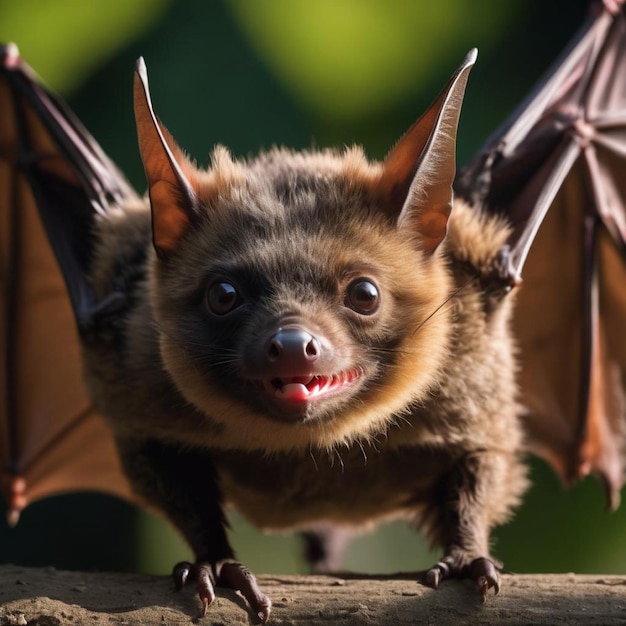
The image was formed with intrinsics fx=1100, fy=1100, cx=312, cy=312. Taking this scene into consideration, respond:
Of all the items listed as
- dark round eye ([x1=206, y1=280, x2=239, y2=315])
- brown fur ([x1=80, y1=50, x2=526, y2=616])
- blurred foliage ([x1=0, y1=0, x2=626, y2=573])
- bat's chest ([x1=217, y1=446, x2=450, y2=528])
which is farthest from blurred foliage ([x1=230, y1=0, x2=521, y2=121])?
dark round eye ([x1=206, y1=280, x2=239, y2=315])

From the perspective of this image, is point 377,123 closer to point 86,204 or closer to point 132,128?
point 132,128

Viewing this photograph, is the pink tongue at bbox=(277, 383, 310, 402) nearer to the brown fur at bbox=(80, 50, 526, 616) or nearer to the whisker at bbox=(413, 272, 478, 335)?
the brown fur at bbox=(80, 50, 526, 616)

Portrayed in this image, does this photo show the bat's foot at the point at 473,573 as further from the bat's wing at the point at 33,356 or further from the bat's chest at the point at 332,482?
the bat's wing at the point at 33,356

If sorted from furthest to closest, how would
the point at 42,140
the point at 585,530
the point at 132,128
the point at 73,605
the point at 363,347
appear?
the point at 132,128 → the point at 585,530 → the point at 42,140 → the point at 363,347 → the point at 73,605

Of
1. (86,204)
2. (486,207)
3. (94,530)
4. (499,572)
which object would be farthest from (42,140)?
(94,530)

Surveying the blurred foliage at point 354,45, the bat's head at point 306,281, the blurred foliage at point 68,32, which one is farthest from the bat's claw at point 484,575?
the blurred foliage at point 68,32

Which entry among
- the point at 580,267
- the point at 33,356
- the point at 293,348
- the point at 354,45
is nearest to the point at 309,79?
the point at 354,45
